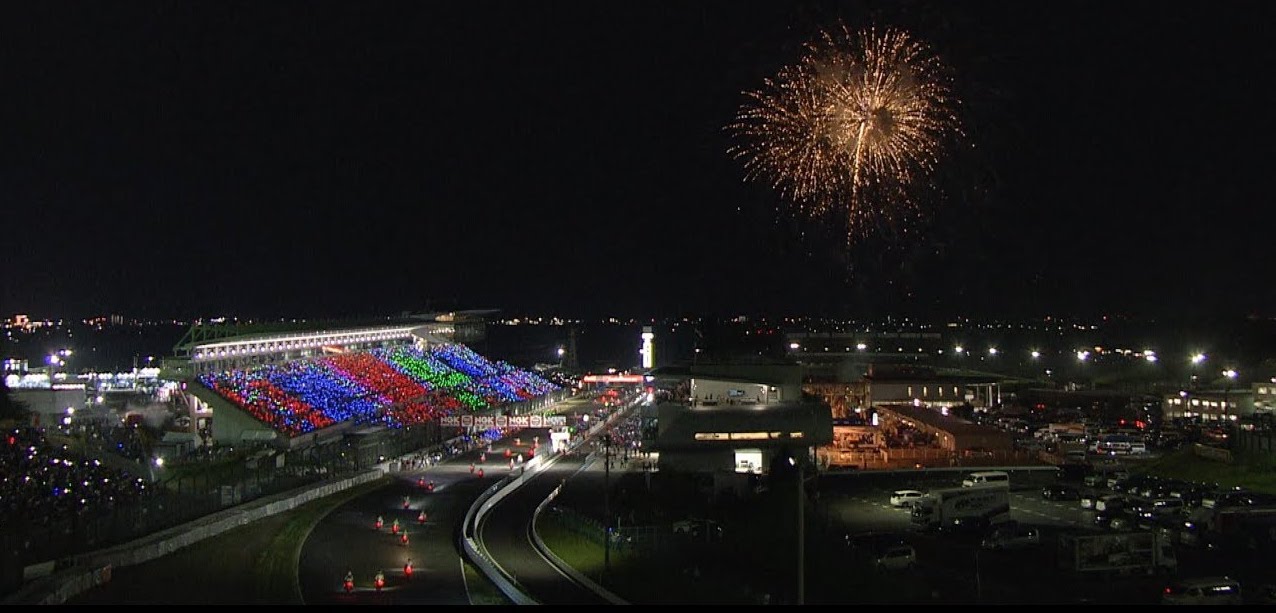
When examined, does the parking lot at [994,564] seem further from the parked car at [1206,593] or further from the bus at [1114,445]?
the bus at [1114,445]

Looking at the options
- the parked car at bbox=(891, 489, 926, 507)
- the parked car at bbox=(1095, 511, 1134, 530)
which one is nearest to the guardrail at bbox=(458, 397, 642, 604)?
the parked car at bbox=(891, 489, 926, 507)

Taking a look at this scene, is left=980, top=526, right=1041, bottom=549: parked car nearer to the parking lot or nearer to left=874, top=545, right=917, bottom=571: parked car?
the parking lot

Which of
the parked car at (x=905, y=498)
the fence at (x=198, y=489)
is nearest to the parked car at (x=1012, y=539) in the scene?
the parked car at (x=905, y=498)

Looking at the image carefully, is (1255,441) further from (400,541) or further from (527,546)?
(400,541)

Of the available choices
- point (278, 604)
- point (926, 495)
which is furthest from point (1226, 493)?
point (278, 604)

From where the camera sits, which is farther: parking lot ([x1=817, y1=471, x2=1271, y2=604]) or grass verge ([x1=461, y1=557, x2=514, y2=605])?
parking lot ([x1=817, y1=471, x2=1271, y2=604])

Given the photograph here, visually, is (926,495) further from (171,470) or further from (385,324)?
(385,324)
